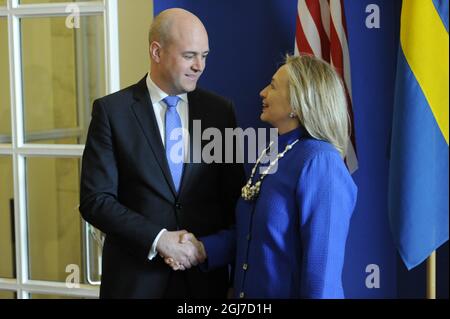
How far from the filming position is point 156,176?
2.00 m

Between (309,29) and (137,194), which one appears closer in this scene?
(137,194)

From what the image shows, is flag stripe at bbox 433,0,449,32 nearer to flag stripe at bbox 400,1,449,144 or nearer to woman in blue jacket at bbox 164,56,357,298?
flag stripe at bbox 400,1,449,144

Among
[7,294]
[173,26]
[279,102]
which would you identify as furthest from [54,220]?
[279,102]

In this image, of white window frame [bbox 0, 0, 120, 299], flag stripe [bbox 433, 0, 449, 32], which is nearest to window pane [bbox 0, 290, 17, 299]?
white window frame [bbox 0, 0, 120, 299]

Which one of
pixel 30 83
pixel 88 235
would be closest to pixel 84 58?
pixel 30 83

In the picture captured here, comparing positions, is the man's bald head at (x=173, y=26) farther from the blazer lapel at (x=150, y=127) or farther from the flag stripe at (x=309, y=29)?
the flag stripe at (x=309, y=29)

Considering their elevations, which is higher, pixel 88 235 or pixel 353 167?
pixel 353 167

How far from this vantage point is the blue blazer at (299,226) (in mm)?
1687

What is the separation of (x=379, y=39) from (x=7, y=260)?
177 centimetres

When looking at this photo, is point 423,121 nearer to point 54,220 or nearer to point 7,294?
point 54,220

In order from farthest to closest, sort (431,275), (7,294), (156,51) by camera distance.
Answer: (7,294) < (431,275) < (156,51)

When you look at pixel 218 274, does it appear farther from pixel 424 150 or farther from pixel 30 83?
pixel 30 83

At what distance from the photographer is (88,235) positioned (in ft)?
8.95

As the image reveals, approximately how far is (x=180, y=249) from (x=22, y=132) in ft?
3.47
